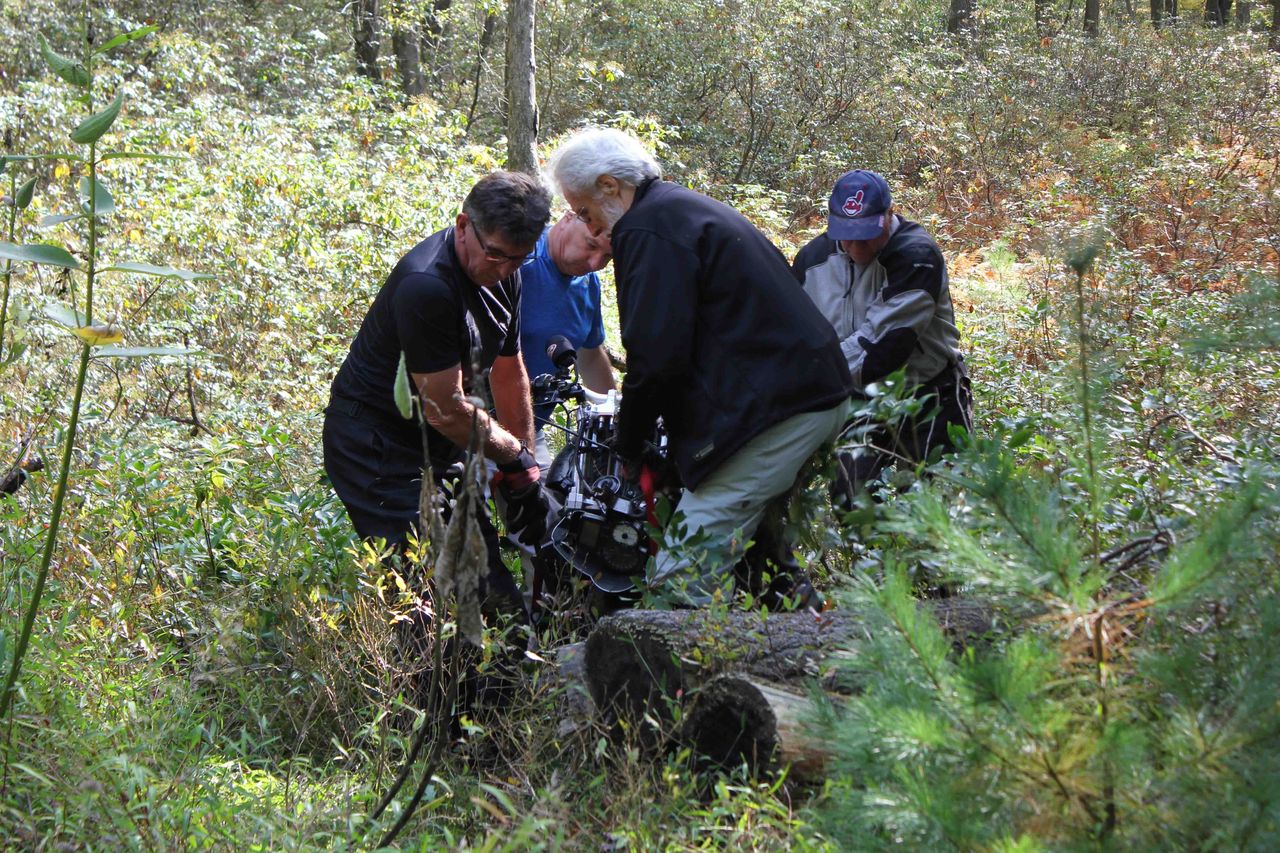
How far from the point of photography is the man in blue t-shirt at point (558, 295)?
458 cm

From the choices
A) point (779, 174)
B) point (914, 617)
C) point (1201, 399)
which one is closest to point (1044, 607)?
point (914, 617)

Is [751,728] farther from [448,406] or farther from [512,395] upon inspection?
[512,395]

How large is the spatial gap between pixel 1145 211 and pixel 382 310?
854cm

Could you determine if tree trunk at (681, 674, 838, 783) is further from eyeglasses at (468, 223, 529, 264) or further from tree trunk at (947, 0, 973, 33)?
tree trunk at (947, 0, 973, 33)

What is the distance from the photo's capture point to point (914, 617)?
1647 millimetres

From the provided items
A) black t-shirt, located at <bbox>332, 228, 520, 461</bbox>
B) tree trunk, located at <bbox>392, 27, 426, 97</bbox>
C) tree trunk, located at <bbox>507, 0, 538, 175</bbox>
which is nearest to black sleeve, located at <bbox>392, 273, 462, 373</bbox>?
black t-shirt, located at <bbox>332, 228, 520, 461</bbox>

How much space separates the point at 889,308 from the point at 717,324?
131 centimetres

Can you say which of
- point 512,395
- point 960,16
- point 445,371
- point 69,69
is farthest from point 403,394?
point 960,16

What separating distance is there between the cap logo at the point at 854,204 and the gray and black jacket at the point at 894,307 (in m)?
0.25

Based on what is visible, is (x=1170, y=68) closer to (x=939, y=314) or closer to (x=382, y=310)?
(x=939, y=314)

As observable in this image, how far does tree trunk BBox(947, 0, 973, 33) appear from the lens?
62.6 feet

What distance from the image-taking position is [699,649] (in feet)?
9.69

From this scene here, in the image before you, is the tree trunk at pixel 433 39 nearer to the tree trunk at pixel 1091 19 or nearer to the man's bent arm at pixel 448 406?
the tree trunk at pixel 1091 19

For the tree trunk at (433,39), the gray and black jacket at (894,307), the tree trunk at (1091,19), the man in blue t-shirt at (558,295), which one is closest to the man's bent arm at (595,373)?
the man in blue t-shirt at (558,295)
